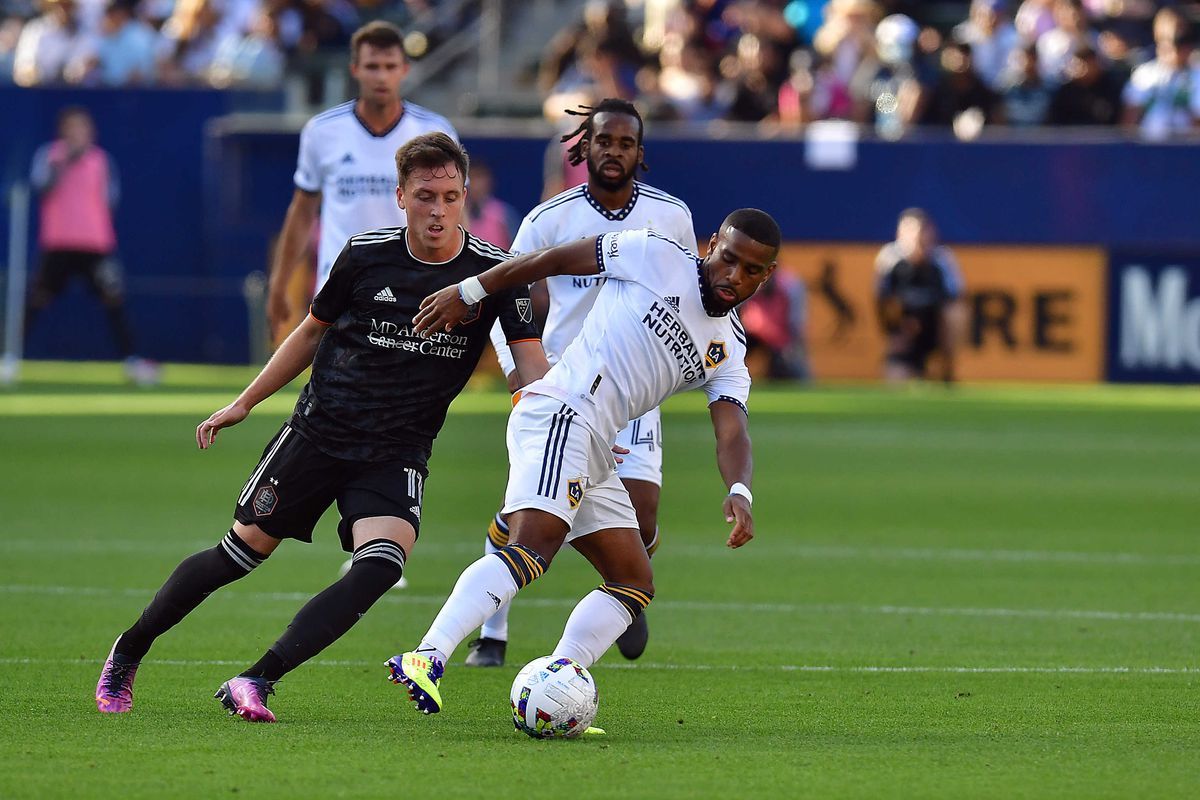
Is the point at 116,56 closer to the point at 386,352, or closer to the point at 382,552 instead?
the point at 386,352

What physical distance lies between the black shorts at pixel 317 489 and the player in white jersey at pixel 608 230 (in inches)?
57.6

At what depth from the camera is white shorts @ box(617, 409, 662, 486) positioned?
28.7 ft

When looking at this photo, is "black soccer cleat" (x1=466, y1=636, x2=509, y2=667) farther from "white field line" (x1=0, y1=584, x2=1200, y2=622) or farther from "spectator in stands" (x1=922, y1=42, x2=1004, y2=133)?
"spectator in stands" (x1=922, y1=42, x2=1004, y2=133)

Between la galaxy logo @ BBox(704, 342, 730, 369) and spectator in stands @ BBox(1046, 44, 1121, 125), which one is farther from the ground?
spectator in stands @ BBox(1046, 44, 1121, 125)

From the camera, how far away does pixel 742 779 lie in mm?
6027

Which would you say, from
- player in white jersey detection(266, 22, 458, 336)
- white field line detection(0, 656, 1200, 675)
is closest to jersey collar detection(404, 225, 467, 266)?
white field line detection(0, 656, 1200, 675)

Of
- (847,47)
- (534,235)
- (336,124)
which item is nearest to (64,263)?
(847,47)

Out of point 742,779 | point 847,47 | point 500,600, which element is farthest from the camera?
point 847,47

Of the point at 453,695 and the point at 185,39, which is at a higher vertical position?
the point at 185,39

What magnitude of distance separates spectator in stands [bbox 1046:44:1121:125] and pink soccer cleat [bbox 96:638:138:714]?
20091 millimetres

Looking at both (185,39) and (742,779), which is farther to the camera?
(185,39)

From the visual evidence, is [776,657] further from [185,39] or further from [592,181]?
[185,39]

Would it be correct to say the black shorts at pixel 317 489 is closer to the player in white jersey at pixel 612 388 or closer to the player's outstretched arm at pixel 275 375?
the player's outstretched arm at pixel 275 375

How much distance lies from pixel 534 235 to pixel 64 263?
54.4 feet
